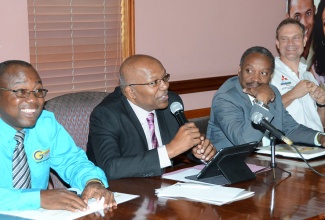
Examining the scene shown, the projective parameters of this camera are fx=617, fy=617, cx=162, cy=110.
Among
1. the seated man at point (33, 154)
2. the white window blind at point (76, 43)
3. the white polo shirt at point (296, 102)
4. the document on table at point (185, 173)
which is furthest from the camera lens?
the white polo shirt at point (296, 102)

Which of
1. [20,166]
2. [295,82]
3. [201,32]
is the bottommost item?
[20,166]

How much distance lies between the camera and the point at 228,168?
2846 millimetres

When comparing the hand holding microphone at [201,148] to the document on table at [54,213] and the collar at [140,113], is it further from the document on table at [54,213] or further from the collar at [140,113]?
the document on table at [54,213]

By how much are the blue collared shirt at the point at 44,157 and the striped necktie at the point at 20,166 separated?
0.06 feet

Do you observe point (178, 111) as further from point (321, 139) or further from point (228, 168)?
point (321, 139)

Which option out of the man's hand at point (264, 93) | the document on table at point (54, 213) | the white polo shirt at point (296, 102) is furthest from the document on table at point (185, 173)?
the white polo shirt at point (296, 102)

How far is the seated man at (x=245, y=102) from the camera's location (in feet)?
12.0

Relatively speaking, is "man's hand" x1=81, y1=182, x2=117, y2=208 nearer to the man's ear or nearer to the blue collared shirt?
the blue collared shirt

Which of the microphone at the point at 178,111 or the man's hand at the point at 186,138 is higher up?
the microphone at the point at 178,111

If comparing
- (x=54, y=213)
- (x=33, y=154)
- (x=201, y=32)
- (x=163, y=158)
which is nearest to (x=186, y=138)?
(x=163, y=158)

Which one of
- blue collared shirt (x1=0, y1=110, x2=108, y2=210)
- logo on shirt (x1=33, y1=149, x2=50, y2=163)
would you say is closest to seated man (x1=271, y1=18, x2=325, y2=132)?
blue collared shirt (x1=0, y1=110, x2=108, y2=210)

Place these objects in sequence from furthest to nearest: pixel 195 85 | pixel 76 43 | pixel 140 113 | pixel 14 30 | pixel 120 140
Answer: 1. pixel 195 85
2. pixel 76 43
3. pixel 14 30
4. pixel 140 113
5. pixel 120 140

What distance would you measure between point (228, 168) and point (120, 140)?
25.6 inches

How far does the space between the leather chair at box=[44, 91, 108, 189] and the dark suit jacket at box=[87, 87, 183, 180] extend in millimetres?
127
